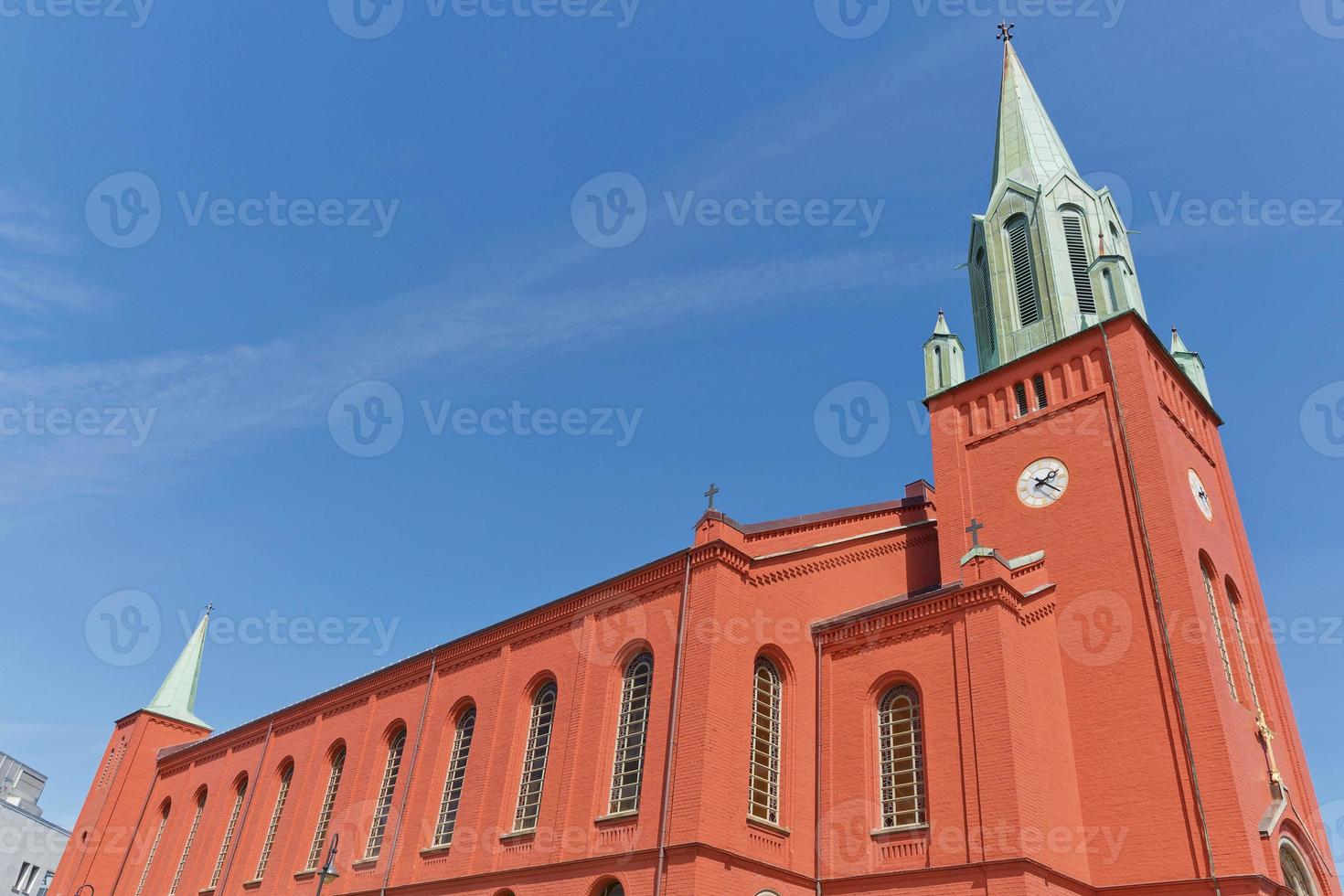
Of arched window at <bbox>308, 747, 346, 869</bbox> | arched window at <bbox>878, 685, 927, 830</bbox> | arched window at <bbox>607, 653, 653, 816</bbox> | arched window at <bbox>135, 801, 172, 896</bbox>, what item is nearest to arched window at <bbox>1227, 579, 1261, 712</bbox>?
arched window at <bbox>878, 685, 927, 830</bbox>

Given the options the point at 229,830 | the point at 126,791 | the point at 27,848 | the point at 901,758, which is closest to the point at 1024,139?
the point at 901,758

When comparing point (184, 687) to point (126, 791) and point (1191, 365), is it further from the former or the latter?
point (1191, 365)

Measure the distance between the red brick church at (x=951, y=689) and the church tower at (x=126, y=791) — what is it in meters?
13.6

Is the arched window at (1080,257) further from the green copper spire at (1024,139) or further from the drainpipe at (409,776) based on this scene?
the drainpipe at (409,776)

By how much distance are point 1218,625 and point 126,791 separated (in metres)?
40.1

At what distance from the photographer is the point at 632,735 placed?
67.6ft

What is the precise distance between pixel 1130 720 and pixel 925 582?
20.0 feet

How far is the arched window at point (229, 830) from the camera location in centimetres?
3109

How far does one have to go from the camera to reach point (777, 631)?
817 inches

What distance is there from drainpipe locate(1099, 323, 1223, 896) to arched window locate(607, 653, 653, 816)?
33.4 feet

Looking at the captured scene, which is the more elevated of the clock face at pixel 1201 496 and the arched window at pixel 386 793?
the clock face at pixel 1201 496

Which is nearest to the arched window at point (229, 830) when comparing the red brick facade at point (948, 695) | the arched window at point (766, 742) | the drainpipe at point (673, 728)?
the red brick facade at point (948, 695)

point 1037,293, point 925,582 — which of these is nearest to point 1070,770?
point 925,582

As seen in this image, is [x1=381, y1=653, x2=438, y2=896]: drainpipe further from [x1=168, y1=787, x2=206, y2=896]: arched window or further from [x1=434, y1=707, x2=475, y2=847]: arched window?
[x1=168, y1=787, x2=206, y2=896]: arched window
